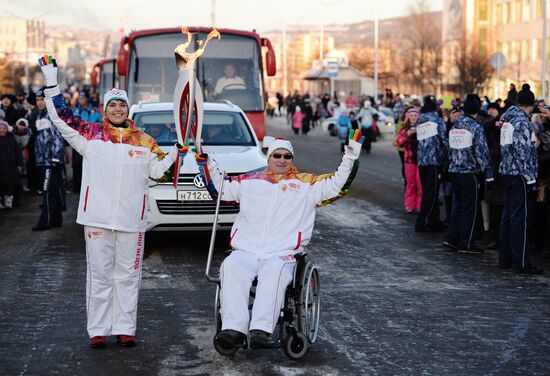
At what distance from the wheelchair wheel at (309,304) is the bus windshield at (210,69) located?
566 inches

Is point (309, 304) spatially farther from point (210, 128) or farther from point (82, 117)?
point (82, 117)

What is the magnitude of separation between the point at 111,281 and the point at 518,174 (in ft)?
17.5

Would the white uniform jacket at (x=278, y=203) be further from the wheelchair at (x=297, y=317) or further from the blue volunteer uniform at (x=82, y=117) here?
the blue volunteer uniform at (x=82, y=117)

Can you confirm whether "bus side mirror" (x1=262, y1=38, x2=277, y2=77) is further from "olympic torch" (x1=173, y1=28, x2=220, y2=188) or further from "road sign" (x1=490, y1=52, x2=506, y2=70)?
"road sign" (x1=490, y1=52, x2=506, y2=70)

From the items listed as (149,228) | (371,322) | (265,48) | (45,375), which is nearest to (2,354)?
(45,375)

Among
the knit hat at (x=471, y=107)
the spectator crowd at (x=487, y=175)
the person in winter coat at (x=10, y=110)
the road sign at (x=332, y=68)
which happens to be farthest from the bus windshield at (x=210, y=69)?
the road sign at (x=332, y=68)

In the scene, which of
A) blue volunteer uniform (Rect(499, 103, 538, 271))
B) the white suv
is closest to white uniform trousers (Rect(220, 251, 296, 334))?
blue volunteer uniform (Rect(499, 103, 538, 271))

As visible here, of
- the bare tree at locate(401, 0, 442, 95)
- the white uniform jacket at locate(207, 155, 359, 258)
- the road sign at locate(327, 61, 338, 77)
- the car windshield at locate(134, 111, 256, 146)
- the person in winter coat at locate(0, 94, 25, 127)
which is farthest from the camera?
the bare tree at locate(401, 0, 442, 95)

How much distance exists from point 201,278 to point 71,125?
3.45 meters

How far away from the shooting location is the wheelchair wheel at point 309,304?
7.90 metres

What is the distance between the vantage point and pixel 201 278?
1163 centimetres

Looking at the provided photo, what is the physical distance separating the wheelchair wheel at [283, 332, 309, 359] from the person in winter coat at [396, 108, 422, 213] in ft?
33.6

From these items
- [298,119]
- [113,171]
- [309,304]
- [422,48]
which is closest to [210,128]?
[113,171]

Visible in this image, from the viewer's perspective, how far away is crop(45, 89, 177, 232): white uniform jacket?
8.38 metres
